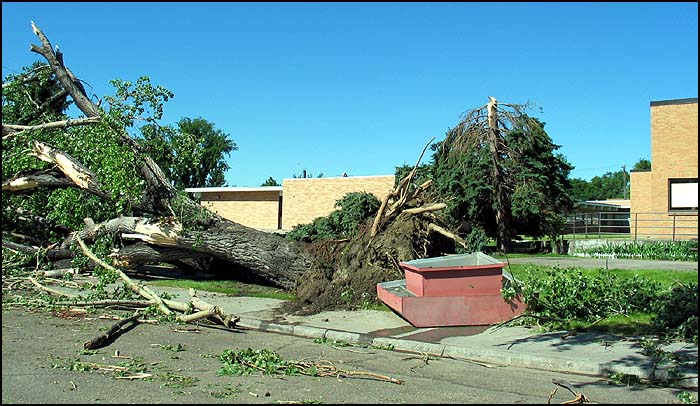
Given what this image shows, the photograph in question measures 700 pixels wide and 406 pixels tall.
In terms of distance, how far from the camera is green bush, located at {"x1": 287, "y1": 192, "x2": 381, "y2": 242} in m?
15.0

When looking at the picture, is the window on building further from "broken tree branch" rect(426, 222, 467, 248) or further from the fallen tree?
"broken tree branch" rect(426, 222, 467, 248)

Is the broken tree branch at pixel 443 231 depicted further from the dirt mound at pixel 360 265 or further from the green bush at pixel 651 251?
the green bush at pixel 651 251

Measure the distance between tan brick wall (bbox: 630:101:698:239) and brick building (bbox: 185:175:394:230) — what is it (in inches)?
514

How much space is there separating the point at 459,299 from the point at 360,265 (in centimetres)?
305

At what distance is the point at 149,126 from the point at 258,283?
4581 millimetres

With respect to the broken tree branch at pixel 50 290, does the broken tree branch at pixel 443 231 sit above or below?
above

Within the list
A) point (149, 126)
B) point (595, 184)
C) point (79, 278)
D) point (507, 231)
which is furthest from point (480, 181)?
point (595, 184)

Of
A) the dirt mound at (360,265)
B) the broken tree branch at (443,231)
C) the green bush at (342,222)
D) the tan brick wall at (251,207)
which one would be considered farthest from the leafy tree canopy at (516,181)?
the tan brick wall at (251,207)

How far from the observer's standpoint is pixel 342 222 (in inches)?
598

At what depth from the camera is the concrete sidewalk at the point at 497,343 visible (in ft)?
24.3

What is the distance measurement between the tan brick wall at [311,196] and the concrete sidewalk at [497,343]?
29633 millimetres

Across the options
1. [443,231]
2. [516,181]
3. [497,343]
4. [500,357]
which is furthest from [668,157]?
[500,357]

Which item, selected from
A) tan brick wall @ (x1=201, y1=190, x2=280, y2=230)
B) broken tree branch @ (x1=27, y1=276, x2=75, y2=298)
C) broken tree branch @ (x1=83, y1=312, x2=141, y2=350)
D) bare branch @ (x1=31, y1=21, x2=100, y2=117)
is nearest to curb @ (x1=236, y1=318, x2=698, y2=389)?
broken tree branch @ (x1=83, y1=312, x2=141, y2=350)

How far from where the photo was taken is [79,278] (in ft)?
51.2
